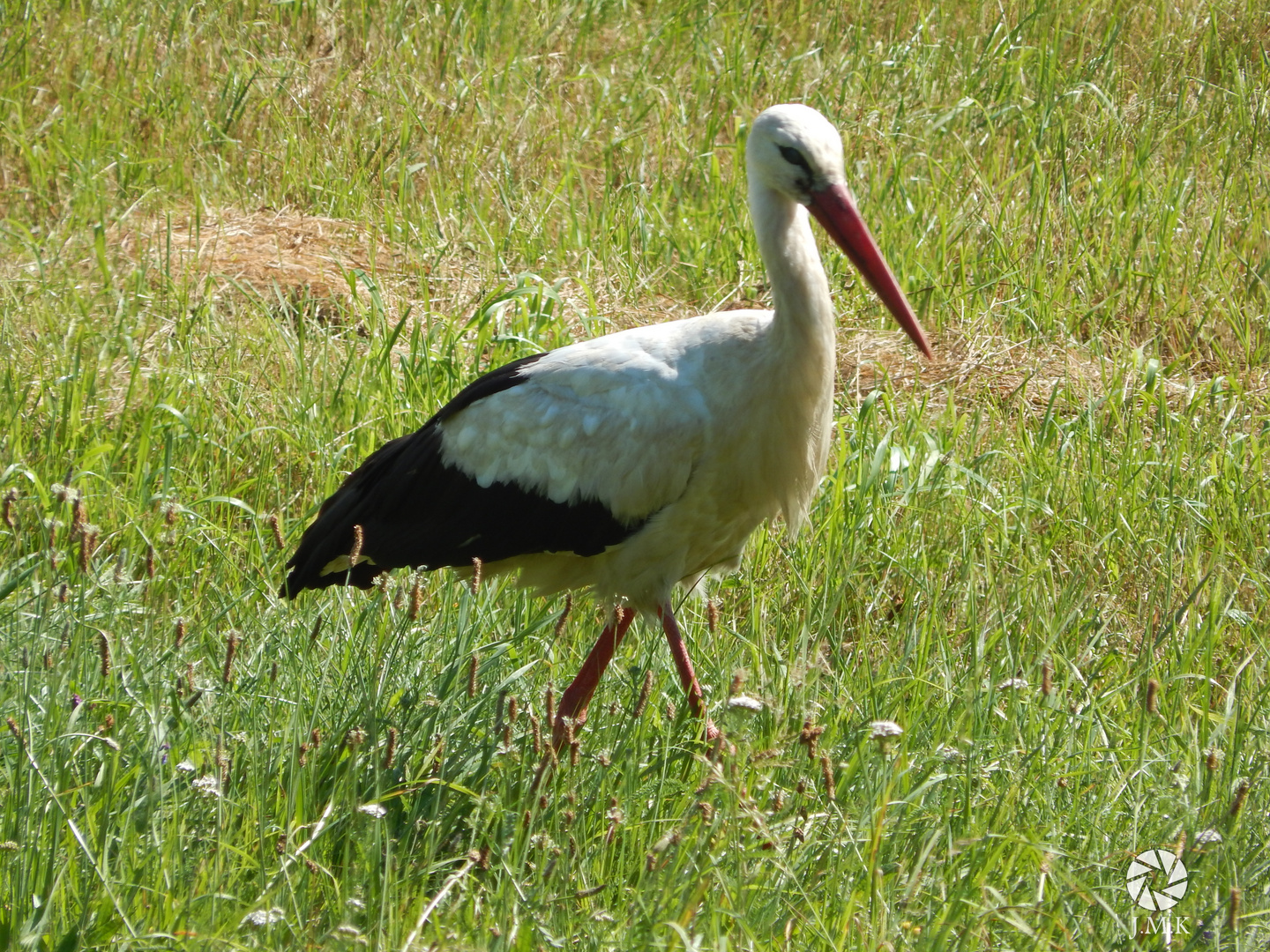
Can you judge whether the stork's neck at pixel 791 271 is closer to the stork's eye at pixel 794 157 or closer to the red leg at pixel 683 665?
the stork's eye at pixel 794 157

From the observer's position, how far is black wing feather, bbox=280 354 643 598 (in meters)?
3.55

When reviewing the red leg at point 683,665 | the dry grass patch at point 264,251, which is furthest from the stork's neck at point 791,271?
the dry grass patch at point 264,251

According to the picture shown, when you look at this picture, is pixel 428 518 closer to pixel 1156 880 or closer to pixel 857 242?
pixel 857 242

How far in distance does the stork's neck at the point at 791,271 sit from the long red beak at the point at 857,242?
68 millimetres

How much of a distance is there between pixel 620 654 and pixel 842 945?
1592mm

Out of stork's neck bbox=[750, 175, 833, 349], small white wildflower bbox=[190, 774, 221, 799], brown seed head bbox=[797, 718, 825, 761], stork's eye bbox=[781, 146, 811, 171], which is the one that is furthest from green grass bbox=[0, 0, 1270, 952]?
stork's eye bbox=[781, 146, 811, 171]

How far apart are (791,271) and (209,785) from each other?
1.67 metres

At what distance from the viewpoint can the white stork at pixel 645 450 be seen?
324cm

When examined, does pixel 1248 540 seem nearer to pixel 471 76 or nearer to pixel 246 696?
pixel 246 696

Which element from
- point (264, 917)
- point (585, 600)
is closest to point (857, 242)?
point (585, 600)

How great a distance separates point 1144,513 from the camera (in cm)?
405

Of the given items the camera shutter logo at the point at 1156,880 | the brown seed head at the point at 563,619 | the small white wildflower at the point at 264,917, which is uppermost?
the small white wildflower at the point at 264,917

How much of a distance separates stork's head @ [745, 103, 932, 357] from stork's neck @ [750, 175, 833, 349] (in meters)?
0.05

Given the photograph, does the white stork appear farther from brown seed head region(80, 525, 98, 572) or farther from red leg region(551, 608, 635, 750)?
brown seed head region(80, 525, 98, 572)
